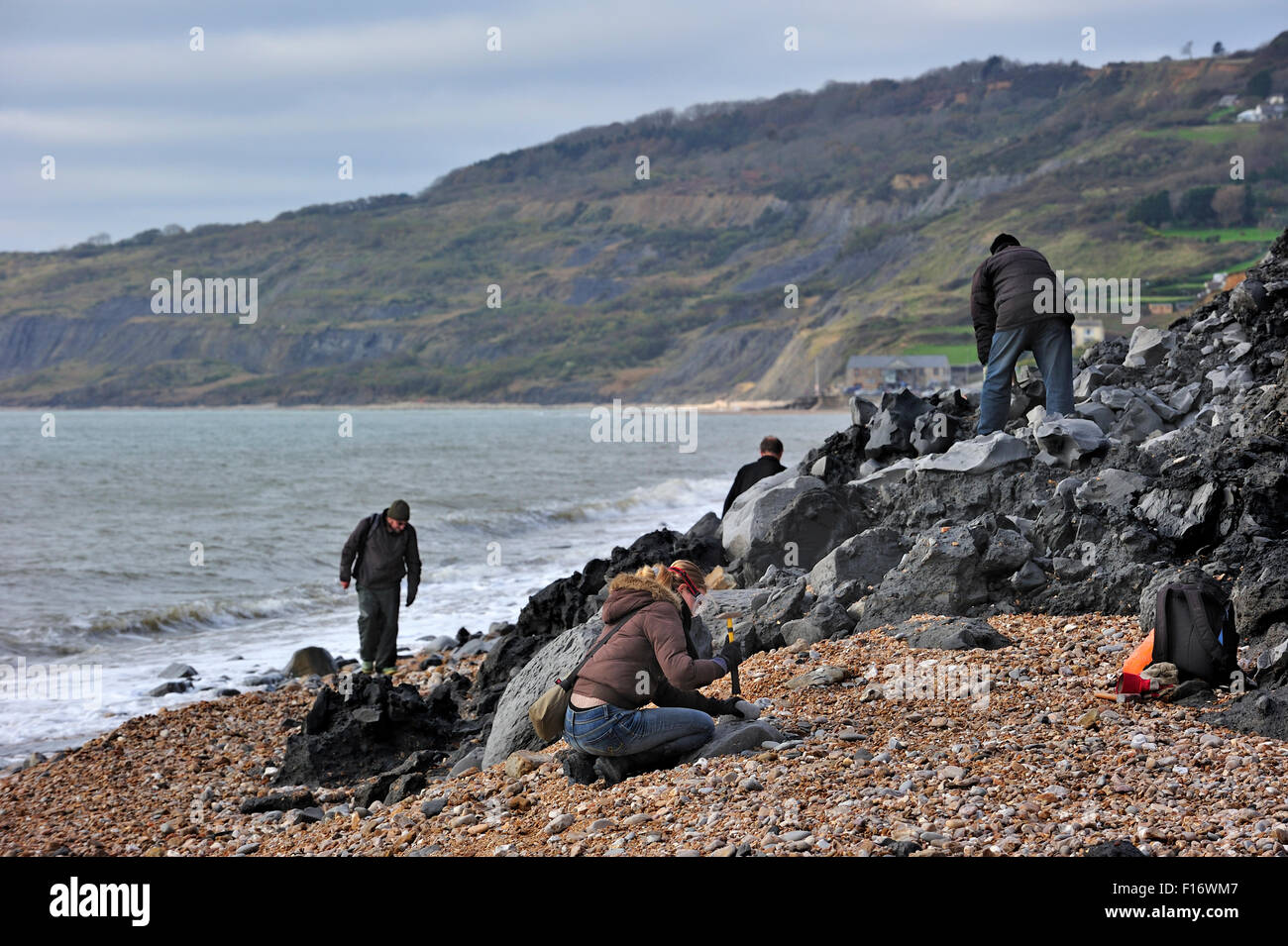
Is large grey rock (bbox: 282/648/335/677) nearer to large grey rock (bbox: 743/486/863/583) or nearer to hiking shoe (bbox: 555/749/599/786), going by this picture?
large grey rock (bbox: 743/486/863/583)

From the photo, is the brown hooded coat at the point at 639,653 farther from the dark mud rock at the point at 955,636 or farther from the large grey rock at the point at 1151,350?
the large grey rock at the point at 1151,350

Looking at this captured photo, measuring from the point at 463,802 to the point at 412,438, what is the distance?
263 ft

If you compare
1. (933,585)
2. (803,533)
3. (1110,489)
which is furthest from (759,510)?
(1110,489)

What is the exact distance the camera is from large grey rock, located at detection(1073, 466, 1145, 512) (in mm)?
9266

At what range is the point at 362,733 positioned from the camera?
8.66 metres

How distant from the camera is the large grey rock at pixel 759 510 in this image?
38.6 feet

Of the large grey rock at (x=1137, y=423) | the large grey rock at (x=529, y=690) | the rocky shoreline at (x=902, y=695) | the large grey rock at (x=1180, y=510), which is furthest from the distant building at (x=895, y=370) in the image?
the large grey rock at (x=529, y=690)

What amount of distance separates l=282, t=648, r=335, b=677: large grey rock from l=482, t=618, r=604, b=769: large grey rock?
5006 millimetres

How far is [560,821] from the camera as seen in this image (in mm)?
5691

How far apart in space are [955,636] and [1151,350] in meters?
7.86

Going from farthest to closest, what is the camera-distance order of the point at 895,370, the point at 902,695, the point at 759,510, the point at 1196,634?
the point at 895,370 < the point at 759,510 < the point at 902,695 < the point at 1196,634

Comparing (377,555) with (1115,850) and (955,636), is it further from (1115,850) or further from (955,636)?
(1115,850)

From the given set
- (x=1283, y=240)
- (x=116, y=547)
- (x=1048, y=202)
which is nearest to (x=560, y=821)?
(x=1283, y=240)
